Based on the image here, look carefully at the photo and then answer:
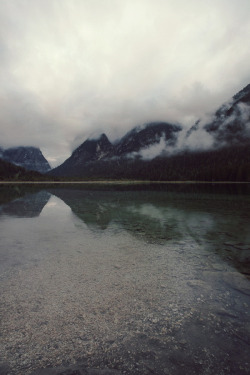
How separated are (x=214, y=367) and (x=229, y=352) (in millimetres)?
810

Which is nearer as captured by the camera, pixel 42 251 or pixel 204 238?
pixel 42 251

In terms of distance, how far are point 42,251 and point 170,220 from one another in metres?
16.5

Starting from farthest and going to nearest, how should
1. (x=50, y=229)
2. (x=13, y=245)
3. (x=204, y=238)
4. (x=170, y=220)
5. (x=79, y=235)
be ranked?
(x=170, y=220) < (x=50, y=229) < (x=79, y=235) < (x=204, y=238) < (x=13, y=245)

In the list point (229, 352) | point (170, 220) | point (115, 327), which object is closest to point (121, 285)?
point (115, 327)

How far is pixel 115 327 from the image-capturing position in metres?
7.31

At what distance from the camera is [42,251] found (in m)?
15.5

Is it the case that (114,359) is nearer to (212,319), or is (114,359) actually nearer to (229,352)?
(229,352)

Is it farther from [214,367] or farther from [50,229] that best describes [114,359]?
[50,229]

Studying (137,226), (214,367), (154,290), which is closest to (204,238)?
(137,226)

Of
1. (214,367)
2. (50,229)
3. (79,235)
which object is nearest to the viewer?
(214,367)

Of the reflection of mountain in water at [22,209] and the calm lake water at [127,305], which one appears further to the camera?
the reflection of mountain in water at [22,209]

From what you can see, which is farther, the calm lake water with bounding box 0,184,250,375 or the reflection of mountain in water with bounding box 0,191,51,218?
the reflection of mountain in water with bounding box 0,191,51,218

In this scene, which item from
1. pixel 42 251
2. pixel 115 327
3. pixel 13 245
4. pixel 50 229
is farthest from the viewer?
pixel 50 229

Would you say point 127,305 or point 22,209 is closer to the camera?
point 127,305
